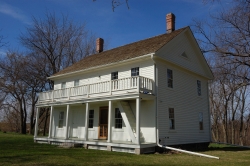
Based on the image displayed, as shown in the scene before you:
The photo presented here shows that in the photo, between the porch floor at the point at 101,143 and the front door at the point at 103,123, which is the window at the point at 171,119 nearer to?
the porch floor at the point at 101,143

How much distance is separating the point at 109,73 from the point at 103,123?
151 inches

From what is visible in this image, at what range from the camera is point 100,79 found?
58.1ft

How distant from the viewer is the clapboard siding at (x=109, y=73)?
14.7 m

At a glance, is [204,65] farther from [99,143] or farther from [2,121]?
[2,121]

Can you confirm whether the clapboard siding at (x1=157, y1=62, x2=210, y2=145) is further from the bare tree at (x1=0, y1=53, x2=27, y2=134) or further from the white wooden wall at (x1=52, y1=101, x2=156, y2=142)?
the bare tree at (x1=0, y1=53, x2=27, y2=134)

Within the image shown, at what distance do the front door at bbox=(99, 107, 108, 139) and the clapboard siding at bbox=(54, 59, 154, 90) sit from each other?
2445mm

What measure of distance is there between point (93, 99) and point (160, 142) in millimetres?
5299

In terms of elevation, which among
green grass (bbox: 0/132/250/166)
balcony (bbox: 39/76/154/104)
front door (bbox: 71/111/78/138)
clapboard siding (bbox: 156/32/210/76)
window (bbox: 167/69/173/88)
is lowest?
green grass (bbox: 0/132/250/166)

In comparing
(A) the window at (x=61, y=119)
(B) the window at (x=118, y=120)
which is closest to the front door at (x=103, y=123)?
(B) the window at (x=118, y=120)

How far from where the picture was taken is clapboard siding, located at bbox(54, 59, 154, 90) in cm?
1468

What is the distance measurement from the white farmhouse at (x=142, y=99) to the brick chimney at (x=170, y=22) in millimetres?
80

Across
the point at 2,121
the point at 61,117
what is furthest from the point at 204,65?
the point at 2,121

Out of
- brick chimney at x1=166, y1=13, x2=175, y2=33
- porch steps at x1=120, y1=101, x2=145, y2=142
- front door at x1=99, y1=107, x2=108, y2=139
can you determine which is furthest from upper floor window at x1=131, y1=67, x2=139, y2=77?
brick chimney at x1=166, y1=13, x2=175, y2=33

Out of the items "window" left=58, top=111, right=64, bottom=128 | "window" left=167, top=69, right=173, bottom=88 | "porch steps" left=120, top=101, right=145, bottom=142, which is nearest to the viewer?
"porch steps" left=120, top=101, right=145, bottom=142
